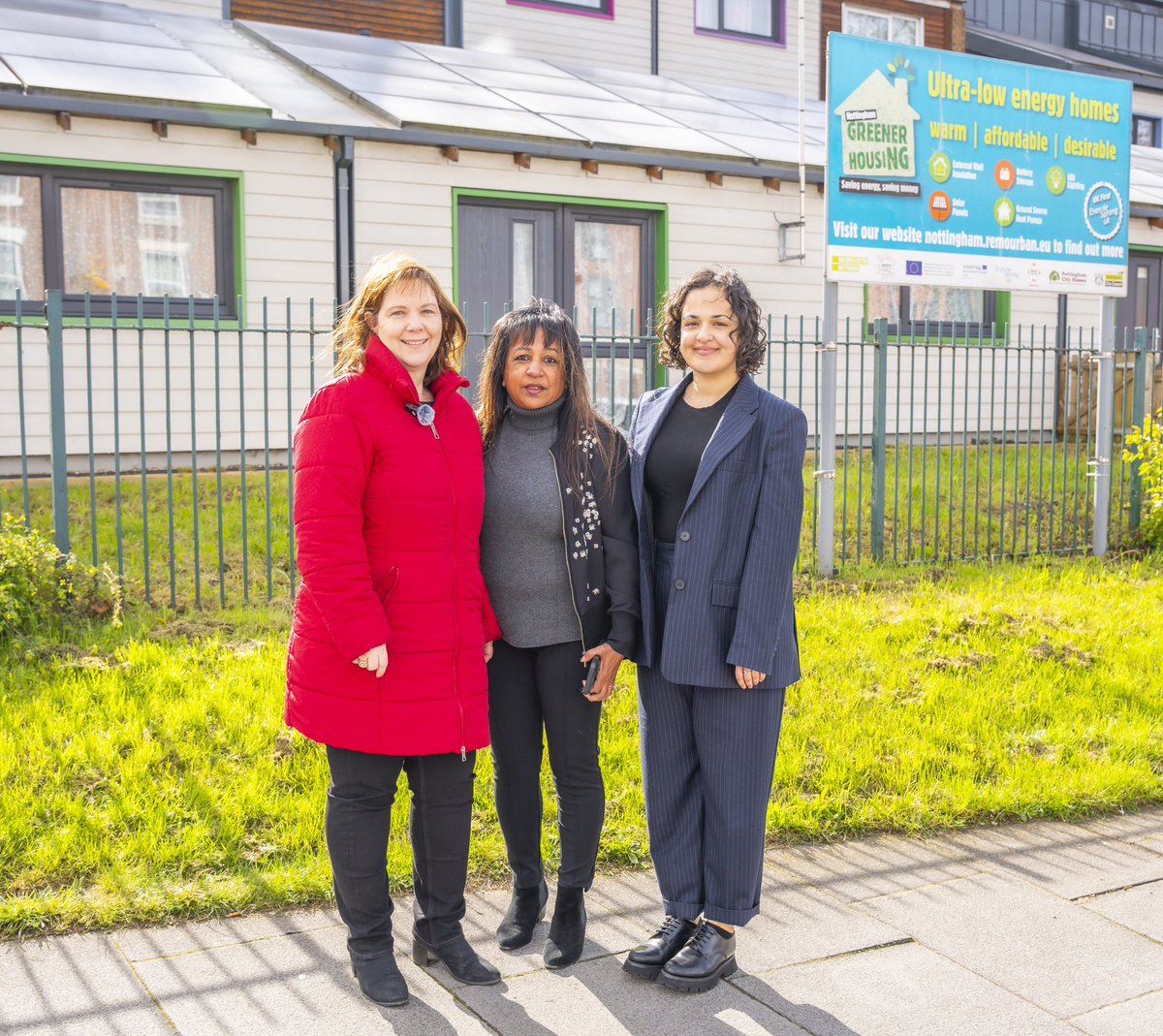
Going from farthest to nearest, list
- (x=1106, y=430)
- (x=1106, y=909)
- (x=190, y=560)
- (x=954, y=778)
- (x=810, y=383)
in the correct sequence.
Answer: (x=810, y=383) → (x=1106, y=430) → (x=190, y=560) → (x=954, y=778) → (x=1106, y=909)

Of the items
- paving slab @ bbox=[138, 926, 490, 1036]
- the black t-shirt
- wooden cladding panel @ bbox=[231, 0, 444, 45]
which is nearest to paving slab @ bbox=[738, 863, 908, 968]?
paving slab @ bbox=[138, 926, 490, 1036]

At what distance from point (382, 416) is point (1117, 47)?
2808cm

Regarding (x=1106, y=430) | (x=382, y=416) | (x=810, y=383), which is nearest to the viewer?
(x=382, y=416)

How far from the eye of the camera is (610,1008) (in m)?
3.37

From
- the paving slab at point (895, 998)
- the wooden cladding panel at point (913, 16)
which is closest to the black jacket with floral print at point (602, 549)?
the paving slab at point (895, 998)

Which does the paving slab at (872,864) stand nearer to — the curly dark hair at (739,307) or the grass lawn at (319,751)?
the grass lawn at (319,751)

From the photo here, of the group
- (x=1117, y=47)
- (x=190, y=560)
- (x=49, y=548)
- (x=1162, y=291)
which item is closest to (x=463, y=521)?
(x=49, y=548)

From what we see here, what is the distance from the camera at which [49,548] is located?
21.0 ft

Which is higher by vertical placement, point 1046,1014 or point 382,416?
Answer: point 382,416

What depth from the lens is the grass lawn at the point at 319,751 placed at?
4129 millimetres

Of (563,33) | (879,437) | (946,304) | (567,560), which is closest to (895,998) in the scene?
(567,560)

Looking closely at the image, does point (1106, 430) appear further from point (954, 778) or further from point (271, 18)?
point (271, 18)

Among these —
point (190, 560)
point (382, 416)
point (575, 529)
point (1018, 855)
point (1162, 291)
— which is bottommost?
point (1018, 855)

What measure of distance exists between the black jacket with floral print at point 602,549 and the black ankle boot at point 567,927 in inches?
28.2
